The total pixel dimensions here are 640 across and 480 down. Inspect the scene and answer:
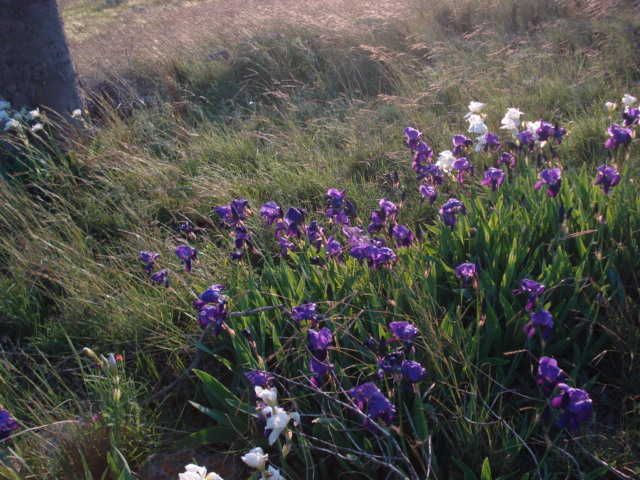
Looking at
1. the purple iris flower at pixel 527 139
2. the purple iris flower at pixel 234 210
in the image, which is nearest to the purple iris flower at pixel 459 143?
the purple iris flower at pixel 527 139

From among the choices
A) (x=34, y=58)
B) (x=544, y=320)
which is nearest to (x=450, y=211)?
(x=544, y=320)

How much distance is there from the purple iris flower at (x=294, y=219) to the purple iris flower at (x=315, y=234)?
5cm

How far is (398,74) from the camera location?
5.49 metres

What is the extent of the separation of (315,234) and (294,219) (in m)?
0.15

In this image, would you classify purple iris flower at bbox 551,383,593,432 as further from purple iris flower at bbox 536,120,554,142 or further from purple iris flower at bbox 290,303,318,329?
purple iris flower at bbox 536,120,554,142

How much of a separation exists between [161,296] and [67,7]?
89.0 ft

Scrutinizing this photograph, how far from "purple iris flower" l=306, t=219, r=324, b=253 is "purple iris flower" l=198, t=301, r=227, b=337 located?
0.58 m

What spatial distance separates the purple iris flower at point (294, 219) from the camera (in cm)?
230

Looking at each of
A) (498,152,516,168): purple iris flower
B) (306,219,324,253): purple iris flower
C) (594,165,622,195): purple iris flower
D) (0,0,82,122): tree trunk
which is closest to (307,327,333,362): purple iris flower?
(306,219,324,253): purple iris flower

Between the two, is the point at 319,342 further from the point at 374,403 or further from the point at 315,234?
the point at 315,234

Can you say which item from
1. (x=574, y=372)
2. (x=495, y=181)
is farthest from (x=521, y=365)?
(x=495, y=181)

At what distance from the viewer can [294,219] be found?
2.30 m

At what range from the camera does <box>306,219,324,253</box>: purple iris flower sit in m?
2.39

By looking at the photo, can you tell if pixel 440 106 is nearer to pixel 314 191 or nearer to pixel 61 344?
pixel 314 191
